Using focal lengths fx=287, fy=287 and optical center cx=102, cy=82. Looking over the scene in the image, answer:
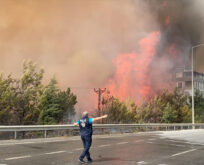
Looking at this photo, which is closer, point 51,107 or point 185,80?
point 51,107

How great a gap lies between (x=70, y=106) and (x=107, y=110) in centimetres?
1125

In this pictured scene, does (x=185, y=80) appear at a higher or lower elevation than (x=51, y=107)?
higher

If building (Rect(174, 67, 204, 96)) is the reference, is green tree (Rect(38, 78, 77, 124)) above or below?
below

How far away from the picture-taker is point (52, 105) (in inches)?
1806

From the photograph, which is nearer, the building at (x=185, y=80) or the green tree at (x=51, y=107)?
the green tree at (x=51, y=107)

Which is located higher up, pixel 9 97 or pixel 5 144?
pixel 9 97

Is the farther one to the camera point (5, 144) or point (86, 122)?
point (5, 144)

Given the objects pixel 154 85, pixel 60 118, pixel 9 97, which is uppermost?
pixel 154 85

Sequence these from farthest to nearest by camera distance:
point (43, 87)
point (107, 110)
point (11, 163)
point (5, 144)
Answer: point (107, 110), point (43, 87), point (5, 144), point (11, 163)

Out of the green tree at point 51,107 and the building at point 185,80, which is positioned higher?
the building at point 185,80

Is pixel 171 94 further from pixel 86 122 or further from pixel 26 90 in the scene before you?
pixel 86 122

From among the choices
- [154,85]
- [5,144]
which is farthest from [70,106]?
[5,144]

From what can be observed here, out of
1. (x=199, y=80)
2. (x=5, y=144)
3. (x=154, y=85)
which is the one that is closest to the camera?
(x=5, y=144)

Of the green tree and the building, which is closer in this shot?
the green tree
